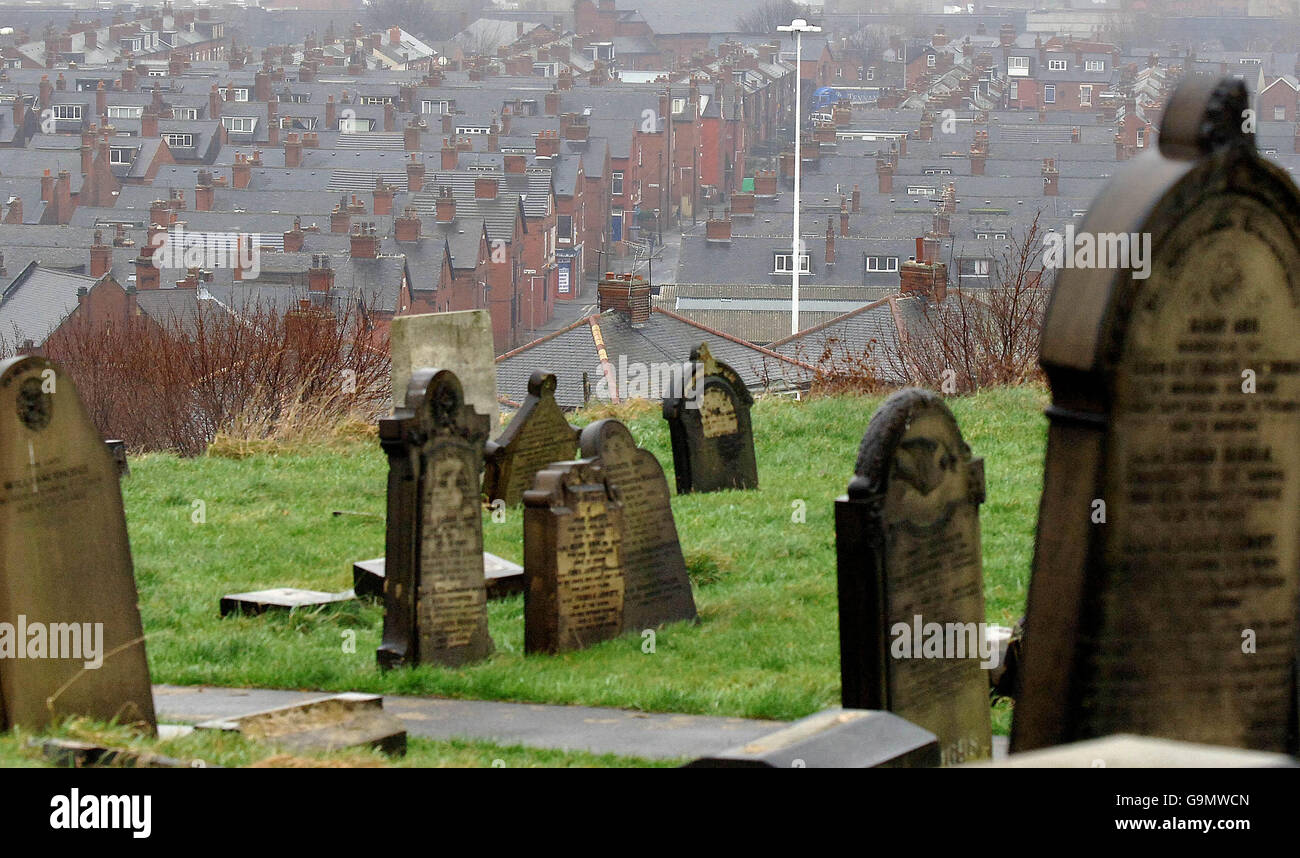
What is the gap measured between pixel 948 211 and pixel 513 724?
68724 mm

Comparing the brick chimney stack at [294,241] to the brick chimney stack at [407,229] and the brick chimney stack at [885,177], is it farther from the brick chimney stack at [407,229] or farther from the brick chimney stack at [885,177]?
the brick chimney stack at [885,177]

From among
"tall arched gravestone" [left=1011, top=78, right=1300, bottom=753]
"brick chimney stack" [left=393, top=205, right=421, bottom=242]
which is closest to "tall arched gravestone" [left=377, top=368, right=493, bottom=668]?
"tall arched gravestone" [left=1011, top=78, right=1300, bottom=753]

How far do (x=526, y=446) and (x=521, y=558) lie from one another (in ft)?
6.94

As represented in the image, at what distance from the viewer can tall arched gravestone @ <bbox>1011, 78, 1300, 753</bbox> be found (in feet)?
19.2

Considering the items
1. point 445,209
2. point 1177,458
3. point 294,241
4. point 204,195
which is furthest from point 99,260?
point 1177,458

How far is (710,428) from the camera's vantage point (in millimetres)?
17484

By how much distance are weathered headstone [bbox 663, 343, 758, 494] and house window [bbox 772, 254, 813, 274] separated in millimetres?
54147

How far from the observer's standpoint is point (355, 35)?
145m

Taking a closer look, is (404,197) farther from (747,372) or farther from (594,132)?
(747,372)

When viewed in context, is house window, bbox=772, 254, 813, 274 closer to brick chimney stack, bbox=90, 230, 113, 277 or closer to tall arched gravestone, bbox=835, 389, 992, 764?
brick chimney stack, bbox=90, 230, 113, 277

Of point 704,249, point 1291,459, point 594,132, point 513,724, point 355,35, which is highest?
point 355,35

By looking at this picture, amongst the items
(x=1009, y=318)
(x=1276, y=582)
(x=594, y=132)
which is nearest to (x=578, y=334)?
(x=1009, y=318)
